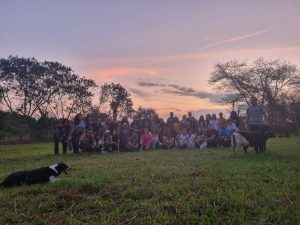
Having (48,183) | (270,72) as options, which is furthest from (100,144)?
(270,72)

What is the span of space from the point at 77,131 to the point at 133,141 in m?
2.80

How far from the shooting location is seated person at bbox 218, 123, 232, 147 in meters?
17.9

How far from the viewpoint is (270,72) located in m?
52.4

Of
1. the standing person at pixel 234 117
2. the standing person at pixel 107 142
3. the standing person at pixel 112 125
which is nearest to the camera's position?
the standing person at pixel 107 142

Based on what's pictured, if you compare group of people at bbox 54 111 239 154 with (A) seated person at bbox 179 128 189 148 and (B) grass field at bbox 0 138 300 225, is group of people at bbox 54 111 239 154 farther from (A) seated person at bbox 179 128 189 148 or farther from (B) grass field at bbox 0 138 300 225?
(B) grass field at bbox 0 138 300 225

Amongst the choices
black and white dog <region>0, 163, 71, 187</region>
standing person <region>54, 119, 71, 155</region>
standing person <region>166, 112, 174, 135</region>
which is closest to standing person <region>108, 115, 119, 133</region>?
standing person <region>54, 119, 71, 155</region>

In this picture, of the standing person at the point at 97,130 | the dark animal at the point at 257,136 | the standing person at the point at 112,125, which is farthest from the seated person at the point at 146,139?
the dark animal at the point at 257,136

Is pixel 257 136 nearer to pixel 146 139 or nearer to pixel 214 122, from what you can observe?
pixel 214 122

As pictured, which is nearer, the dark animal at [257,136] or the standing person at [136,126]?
the dark animal at [257,136]

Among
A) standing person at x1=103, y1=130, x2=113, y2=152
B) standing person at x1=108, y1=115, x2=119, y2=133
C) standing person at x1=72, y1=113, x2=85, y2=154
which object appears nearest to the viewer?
standing person at x1=72, y1=113, x2=85, y2=154

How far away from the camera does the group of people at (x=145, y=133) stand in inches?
688

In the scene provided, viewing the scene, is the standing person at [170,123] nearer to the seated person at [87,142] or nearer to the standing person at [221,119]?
the standing person at [221,119]

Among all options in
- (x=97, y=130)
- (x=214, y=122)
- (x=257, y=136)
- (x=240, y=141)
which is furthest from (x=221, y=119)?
(x=97, y=130)

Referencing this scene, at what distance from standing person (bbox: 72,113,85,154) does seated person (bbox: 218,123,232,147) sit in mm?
6392
